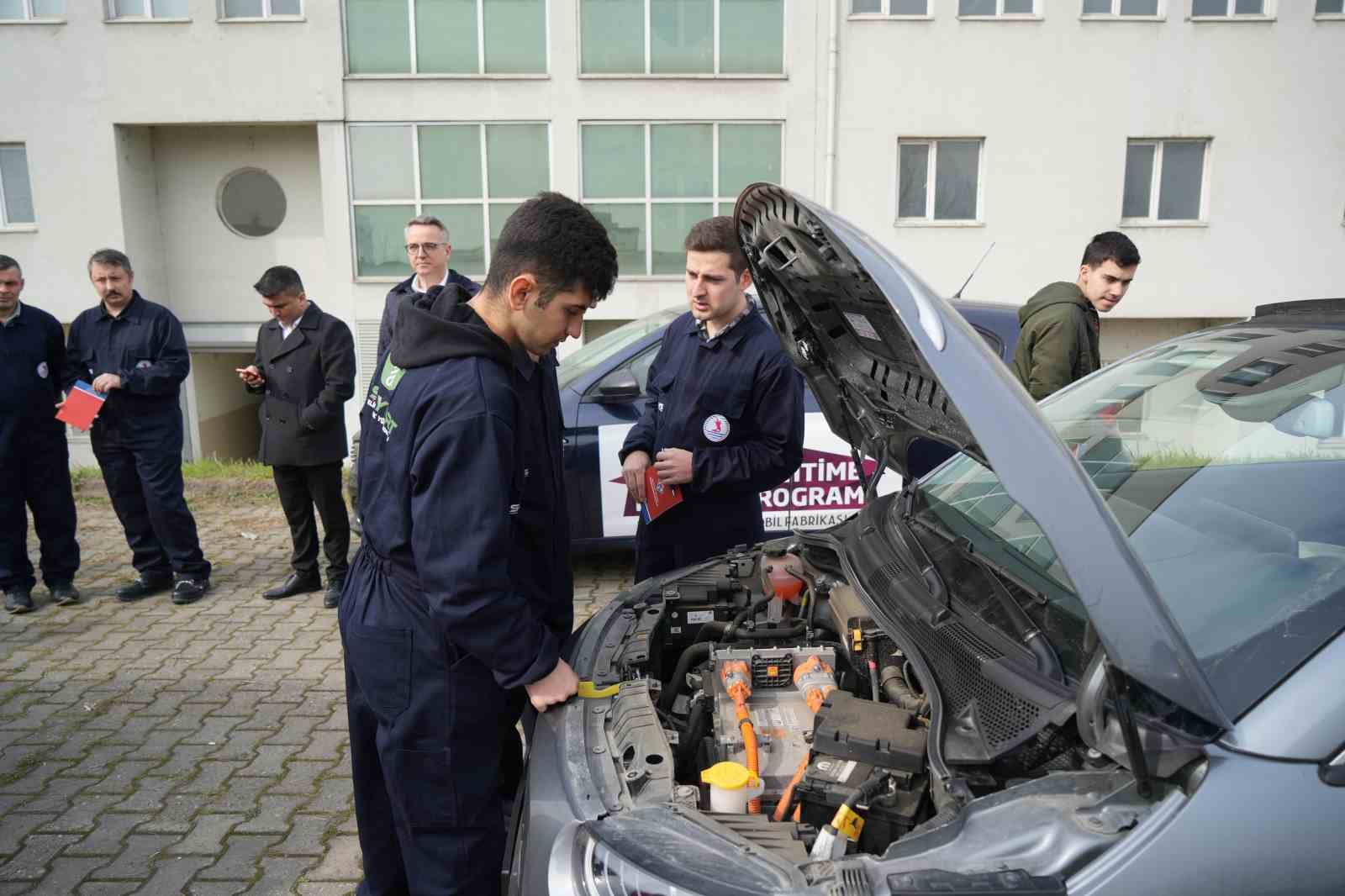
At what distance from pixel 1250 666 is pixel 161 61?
1692 cm

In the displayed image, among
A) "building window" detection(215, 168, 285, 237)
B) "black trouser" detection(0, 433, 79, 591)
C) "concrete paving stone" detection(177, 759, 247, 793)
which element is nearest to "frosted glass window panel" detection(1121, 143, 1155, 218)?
"building window" detection(215, 168, 285, 237)

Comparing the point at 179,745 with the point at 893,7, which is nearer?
the point at 179,745

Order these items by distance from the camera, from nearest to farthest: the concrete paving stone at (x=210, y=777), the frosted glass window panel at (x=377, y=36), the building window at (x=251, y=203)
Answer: the concrete paving stone at (x=210, y=777), the frosted glass window panel at (x=377, y=36), the building window at (x=251, y=203)

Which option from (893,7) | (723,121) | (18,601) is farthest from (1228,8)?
(18,601)

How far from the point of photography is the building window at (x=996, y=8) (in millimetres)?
13789

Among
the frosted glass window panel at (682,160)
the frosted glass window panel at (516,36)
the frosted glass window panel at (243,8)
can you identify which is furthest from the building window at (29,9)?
the frosted glass window panel at (682,160)

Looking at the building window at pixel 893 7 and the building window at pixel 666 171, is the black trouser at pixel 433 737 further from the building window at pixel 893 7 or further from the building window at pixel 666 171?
the building window at pixel 893 7

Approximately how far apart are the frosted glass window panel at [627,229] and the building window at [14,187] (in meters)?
9.62

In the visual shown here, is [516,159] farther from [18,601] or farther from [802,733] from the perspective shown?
[802,733]

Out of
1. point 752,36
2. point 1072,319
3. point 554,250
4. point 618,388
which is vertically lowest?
point 618,388

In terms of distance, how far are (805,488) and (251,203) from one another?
553 inches

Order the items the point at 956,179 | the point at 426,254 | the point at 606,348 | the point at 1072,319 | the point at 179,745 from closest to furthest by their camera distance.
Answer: the point at 179,745
the point at 1072,319
the point at 426,254
the point at 606,348
the point at 956,179

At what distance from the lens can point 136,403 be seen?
5137mm

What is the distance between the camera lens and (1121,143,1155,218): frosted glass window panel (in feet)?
47.3
